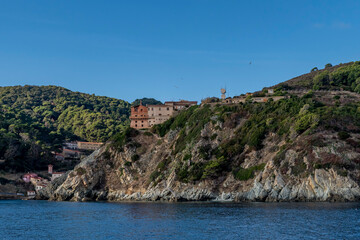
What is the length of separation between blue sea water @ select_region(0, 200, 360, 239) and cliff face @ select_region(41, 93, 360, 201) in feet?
33.3

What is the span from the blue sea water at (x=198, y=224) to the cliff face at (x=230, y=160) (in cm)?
1015

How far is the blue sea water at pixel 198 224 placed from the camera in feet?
131

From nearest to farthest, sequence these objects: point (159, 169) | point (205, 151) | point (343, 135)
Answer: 1. point (343, 135)
2. point (205, 151)
3. point (159, 169)

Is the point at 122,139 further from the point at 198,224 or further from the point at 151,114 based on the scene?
the point at 198,224

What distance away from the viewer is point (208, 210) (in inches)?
2351

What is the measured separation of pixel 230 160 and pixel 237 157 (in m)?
1.49

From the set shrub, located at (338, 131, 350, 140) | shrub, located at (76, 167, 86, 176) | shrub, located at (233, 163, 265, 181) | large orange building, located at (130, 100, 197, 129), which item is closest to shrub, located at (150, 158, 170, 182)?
shrub, located at (76, 167, 86, 176)

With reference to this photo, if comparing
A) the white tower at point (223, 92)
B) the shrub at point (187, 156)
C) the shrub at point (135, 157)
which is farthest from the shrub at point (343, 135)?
the white tower at point (223, 92)

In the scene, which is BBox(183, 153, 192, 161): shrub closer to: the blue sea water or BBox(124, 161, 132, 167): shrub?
BBox(124, 161, 132, 167): shrub

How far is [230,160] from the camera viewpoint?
82438mm

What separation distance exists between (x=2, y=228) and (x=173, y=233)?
2057cm

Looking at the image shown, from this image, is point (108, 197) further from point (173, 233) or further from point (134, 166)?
point (173, 233)

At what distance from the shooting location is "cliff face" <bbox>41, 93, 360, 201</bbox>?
67.9m

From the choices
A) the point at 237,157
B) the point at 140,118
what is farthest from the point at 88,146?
the point at 237,157
